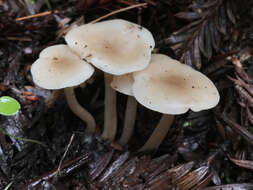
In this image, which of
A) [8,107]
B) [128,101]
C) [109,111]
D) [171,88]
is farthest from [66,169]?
[171,88]

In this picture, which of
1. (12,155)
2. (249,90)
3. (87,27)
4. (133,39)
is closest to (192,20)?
(133,39)

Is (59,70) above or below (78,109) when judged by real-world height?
above

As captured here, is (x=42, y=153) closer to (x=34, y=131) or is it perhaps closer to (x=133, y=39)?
(x=34, y=131)

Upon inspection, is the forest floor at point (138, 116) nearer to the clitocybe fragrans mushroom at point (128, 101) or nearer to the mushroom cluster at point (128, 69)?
the clitocybe fragrans mushroom at point (128, 101)

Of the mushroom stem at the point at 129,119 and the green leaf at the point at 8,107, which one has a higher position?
the green leaf at the point at 8,107

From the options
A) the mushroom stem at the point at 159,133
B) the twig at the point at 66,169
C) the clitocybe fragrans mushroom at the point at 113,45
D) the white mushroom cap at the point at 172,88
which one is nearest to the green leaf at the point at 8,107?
the twig at the point at 66,169

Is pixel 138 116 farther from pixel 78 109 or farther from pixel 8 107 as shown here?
pixel 8 107

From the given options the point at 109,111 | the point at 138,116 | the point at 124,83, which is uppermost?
the point at 124,83

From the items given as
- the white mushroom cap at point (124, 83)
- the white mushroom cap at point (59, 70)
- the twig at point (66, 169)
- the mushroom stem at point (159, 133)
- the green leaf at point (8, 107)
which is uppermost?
the white mushroom cap at point (59, 70)
